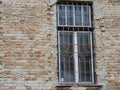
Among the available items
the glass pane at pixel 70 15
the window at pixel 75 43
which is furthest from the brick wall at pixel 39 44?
the glass pane at pixel 70 15

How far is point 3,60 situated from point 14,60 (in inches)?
10.1

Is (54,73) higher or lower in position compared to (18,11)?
lower

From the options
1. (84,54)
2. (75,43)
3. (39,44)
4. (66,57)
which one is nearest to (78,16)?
(75,43)

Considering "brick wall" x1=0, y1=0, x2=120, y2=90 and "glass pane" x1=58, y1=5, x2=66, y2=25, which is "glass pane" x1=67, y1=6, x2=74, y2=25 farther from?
"brick wall" x1=0, y1=0, x2=120, y2=90

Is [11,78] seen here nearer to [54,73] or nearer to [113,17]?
[54,73]

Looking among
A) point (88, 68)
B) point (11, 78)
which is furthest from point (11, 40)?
point (88, 68)

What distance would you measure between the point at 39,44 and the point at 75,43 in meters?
0.90

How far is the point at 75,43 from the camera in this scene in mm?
9734

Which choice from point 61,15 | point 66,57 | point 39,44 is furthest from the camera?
point 61,15

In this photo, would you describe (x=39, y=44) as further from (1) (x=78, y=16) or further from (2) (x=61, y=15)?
(1) (x=78, y=16)

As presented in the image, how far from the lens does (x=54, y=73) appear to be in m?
9.38

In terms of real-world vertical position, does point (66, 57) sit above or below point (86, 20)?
below

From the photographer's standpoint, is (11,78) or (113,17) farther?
(113,17)

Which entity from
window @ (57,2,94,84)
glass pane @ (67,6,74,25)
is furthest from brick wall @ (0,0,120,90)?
glass pane @ (67,6,74,25)
